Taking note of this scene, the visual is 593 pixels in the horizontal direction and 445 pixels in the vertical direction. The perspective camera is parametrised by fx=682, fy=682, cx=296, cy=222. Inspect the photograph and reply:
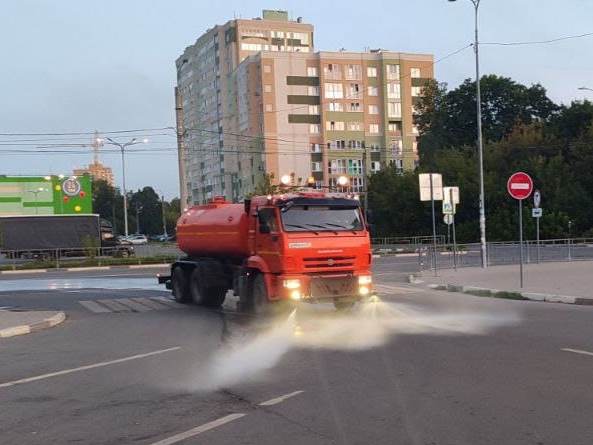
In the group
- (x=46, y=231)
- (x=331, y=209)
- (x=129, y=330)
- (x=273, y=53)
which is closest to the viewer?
(x=129, y=330)

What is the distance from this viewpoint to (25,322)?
1470cm

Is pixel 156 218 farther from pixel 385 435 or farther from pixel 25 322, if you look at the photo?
pixel 385 435

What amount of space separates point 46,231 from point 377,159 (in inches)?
2366

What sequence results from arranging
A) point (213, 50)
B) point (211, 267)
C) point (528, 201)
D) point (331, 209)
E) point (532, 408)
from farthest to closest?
point (213, 50) → point (528, 201) → point (211, 267) → point (331, 209) → point (532, 408)

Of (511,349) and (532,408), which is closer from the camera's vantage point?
(532,408)

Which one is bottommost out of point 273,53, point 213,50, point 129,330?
point 129,330

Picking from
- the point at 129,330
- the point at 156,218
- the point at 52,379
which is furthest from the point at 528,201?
the point at 156,218

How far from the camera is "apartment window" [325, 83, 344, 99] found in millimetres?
98750

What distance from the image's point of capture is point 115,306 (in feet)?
61.4

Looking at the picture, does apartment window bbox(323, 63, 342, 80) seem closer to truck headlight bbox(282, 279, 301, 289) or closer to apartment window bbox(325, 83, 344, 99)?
apartment window bbox(325, 83, 344, 99)

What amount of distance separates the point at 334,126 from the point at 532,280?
7908 centimetres

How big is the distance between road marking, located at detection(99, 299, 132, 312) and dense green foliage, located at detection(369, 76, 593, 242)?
1499 inches

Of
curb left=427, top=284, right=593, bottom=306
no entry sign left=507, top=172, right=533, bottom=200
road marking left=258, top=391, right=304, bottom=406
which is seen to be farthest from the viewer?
no entry sign left=507, top=172, right=533, bottom=200

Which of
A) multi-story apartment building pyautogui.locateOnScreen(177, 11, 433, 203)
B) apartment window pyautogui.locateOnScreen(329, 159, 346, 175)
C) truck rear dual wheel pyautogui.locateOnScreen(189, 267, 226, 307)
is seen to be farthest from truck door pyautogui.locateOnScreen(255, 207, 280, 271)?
apartment window pyautogui.locateOnScreen(329, 159, 346, 175)
